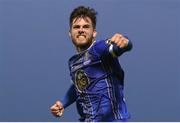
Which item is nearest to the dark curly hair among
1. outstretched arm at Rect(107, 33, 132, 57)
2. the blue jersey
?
the blue jersey

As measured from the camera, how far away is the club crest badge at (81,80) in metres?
1.83

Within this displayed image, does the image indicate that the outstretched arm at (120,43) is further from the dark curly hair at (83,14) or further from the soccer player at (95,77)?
the dark curly hair at (83,14)

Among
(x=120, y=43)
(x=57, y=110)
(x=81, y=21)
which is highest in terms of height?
(x=81, y=21)

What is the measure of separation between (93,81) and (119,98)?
0.11 meters

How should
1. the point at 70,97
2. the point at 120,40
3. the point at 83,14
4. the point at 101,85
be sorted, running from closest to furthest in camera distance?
the point at 120,40 → the point at 101,85 → the point at 83,14 → the point at 70,97

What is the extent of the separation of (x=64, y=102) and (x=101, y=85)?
11.4 inches

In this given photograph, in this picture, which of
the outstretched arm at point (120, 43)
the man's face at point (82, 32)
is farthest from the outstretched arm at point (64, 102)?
the outstretched arm at point (120, 43)

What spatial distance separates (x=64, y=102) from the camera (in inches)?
80.4

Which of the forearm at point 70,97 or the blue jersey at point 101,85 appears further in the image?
the forearm at point 70,97

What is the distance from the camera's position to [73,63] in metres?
1.90

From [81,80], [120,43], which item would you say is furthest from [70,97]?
[120,43]

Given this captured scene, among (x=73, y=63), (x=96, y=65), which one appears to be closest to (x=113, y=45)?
(x=96, y=65)

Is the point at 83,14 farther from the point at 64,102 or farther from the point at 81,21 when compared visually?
the point at 64,102

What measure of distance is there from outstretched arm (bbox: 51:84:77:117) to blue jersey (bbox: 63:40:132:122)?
0.56 ft
